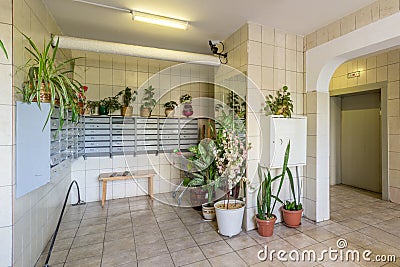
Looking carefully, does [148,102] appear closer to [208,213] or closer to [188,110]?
[188,110]

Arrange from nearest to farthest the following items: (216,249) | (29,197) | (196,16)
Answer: (29,197) → (216,249) → (196,16)

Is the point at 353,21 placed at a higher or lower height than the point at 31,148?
higher

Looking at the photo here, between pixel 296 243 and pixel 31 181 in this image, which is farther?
pixel 296 243

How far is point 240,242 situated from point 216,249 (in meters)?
0.27

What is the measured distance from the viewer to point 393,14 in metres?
1.71

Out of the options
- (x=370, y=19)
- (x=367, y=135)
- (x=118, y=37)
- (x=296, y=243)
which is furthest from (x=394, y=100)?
(x=118, y=37)

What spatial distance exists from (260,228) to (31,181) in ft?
6.46

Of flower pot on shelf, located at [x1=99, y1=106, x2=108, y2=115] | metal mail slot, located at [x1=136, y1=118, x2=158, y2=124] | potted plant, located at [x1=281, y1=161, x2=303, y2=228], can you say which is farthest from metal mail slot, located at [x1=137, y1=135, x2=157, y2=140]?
potted plant, located at [x1=281, y1=161, x2=303, y2=228]

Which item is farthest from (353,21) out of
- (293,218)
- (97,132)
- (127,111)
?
(97,132)

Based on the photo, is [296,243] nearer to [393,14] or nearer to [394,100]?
[393,14]

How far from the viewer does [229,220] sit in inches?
79.5

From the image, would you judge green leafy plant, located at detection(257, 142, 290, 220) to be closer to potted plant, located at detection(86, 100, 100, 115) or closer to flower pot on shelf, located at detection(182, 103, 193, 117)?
flower pot on shelf, located at detection(182, 103, 193, 117)

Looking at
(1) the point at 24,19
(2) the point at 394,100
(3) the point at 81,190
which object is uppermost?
(1) the point at 24,19

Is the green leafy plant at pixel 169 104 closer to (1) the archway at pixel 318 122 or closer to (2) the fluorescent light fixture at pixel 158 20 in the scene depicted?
(2) the fluorescent light fixture at pixel 158 20
